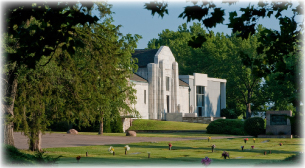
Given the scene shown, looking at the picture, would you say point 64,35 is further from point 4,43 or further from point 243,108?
point 243,108

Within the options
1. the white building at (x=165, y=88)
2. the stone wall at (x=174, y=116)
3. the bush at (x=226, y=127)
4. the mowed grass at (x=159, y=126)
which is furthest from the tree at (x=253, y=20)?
the stone wall at (x=174, y=116)

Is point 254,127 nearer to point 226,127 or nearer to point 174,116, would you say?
point 226,127

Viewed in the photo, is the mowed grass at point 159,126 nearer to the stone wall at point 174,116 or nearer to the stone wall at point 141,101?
the stone wall at point 141,101

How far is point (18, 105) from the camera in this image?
20.0 m

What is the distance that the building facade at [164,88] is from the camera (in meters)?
59.2

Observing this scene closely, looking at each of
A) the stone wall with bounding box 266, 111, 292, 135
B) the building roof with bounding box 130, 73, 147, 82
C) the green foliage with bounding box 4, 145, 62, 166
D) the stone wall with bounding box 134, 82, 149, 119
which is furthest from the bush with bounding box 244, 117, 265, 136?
the green foliage with bounding box 4, 145, 62, 166

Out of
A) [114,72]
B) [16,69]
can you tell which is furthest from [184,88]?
[16,69]

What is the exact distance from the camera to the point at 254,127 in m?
40.6

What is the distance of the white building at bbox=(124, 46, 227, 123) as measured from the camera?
5922 centimetres

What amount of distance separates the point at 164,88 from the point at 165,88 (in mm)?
320

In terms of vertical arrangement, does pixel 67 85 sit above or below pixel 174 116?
above

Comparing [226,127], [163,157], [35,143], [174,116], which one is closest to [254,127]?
[226,127]

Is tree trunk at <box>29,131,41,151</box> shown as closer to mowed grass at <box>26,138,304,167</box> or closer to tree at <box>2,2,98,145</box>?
mowed grass at <box>26,138,304,167</box>

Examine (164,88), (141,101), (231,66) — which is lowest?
(141,101)
